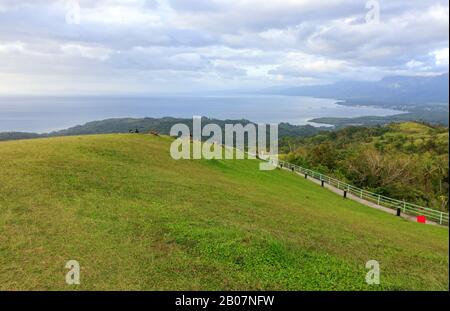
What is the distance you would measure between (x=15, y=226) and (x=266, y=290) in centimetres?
813

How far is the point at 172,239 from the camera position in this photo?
11125 mm

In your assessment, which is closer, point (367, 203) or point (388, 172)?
point (367, 203)

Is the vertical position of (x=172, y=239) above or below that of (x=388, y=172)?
above

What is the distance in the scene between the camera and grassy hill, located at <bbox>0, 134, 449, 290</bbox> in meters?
8.97

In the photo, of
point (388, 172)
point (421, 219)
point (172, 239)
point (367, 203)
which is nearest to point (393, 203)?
point (367, 203)

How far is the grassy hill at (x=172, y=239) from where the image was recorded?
897 centimetres

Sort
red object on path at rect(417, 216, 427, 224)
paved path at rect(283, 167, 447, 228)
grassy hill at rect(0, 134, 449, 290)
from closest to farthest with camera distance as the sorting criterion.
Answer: grassy hill at rect(0, 134, 449, 290) → red object on path at rect(417, 216, 427, 224) → paved path at rect(283, 167, 447, 228)

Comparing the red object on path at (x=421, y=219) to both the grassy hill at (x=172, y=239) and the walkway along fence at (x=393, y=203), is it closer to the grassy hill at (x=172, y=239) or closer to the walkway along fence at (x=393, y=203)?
the walkway along fence at (x=393, y=203)

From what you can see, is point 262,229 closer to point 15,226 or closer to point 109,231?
point 109,231

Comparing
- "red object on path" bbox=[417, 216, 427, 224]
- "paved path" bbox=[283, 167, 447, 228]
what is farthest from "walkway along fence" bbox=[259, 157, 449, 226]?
"red object on path" bbox=[417, 216, 427, 224]

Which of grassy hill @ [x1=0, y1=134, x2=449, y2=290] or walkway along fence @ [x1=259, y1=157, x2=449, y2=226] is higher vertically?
grassy hill @ [x1=0, y1=134, x2=449, y2=290]

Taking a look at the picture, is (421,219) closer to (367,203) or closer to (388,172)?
(367,203)

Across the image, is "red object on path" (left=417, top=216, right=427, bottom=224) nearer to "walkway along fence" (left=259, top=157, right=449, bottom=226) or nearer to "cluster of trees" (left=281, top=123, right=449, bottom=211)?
"walkway along fence" (left=259, top=157, right=449, bottom=226)
